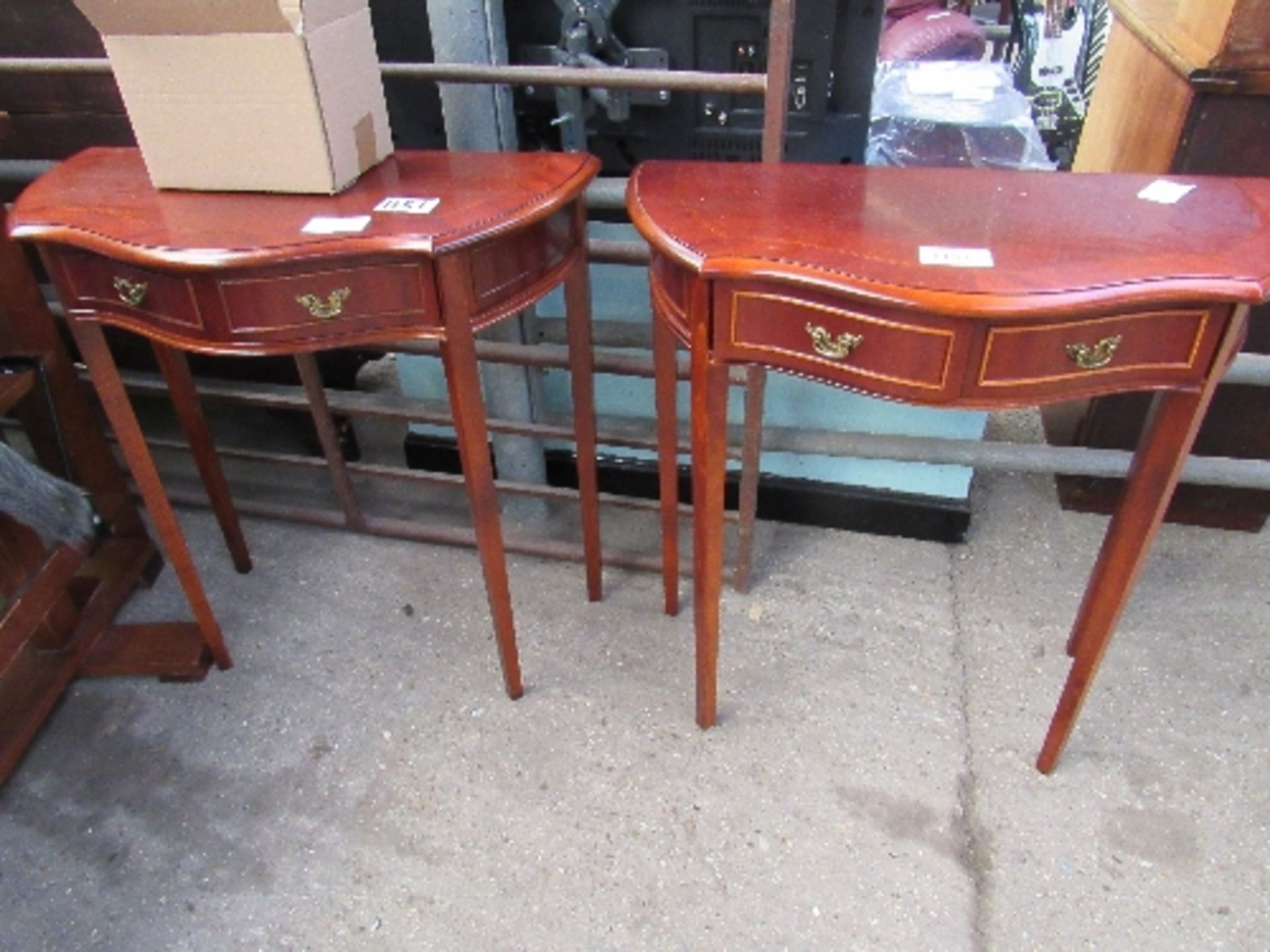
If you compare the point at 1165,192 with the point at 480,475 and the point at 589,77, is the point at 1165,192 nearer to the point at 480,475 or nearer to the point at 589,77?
the point at 589,77

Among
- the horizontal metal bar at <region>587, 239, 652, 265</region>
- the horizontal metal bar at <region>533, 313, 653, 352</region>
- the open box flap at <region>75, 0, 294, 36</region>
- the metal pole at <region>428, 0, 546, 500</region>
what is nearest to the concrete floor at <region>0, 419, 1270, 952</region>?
the metal pole at <region>428, 0, 546, 500</region>

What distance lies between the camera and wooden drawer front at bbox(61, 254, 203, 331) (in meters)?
1.24

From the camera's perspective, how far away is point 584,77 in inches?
55.7

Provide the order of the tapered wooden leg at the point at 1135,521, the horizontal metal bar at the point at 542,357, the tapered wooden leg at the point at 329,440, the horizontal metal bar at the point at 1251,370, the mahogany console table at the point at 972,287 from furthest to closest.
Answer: the tapered wooden leg at the point at 329,440, the horizontal metal bar at the point at 542,357, the horizontal metal bar at the point at 1251,370, the tapered wooden leg at the point at 1135,521, the mahogany console table at the point at 972,287

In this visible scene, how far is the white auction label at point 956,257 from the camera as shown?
1.06 meters

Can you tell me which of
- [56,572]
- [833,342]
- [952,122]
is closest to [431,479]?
[56,572]

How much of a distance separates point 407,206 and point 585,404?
1.59 feet

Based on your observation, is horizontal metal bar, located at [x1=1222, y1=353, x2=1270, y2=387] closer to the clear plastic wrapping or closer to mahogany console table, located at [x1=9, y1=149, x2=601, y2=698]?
the clear plastic wrapping

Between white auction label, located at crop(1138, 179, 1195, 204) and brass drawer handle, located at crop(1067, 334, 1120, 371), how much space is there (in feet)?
0.89

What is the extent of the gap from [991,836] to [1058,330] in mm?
816

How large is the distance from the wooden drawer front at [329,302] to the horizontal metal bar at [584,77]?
0.43 metres

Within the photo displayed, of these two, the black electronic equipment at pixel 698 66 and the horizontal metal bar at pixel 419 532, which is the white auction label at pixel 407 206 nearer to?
the black electronic equipment at pixel 698 66

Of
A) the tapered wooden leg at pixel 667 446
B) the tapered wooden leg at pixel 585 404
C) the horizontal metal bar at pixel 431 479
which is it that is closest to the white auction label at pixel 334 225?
the tapered wooden leg at pixel 585 404

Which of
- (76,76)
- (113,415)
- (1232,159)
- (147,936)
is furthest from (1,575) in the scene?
(1232,159)
